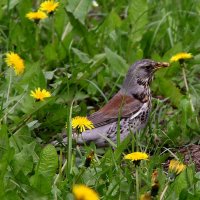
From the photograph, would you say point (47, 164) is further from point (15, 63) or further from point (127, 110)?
point (15, 63)

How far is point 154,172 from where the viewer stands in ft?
17.0

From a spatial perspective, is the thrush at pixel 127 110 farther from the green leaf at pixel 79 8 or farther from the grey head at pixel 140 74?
the green leaf at pixel 79 8

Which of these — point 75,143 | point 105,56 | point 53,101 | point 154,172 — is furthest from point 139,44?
point 154,172

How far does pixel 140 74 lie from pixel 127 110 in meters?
0.46

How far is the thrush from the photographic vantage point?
6.37m

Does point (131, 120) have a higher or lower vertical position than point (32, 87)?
lower

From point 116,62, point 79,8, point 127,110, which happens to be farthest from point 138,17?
point 127,110

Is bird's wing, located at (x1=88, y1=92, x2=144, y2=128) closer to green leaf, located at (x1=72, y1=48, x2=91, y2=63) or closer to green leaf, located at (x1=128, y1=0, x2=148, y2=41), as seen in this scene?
green leaf, located at (x1=72, y1=48, x2=91, y2=63)

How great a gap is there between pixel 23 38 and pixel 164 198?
3.14 meters

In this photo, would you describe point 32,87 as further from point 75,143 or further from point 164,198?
point 164,198

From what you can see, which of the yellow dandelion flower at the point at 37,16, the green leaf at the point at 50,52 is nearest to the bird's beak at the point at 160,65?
the green leaf at the point at 50,52

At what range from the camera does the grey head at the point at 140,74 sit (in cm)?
684

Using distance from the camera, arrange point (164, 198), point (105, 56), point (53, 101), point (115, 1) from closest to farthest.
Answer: point (164, 198) → point (53, 101) → point (105, 56) → point (115, 1)

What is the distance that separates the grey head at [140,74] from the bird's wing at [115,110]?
143 millimetres
